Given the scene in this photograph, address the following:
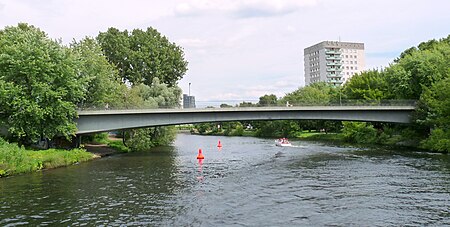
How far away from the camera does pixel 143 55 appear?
77.7 m

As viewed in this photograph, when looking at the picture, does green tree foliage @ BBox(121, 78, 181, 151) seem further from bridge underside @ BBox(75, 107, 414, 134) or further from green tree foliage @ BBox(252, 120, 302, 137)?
green tree foliage @ BBox(252, 120, 302, 137)

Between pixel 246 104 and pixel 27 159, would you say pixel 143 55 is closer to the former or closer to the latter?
pixel 246 104

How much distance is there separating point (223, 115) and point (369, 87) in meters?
33.8

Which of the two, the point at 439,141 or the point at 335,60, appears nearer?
the point at 439,141

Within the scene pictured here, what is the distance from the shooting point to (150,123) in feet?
155

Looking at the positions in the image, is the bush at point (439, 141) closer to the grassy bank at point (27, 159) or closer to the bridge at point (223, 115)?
the bridge at point (223, 115)

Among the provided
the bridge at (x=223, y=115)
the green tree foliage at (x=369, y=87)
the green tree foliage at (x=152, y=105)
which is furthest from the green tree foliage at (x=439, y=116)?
the green tree foliage at (x=152, y=105)

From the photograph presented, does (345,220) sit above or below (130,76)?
below

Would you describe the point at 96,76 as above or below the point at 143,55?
below

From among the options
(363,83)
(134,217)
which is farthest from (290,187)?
(363,83)

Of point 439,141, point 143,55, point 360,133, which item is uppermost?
point 143,55

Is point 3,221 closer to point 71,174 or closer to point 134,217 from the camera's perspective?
point 134,217

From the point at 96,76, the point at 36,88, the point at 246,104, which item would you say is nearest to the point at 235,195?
the point at 36,88

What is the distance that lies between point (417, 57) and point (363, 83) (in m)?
19.2
